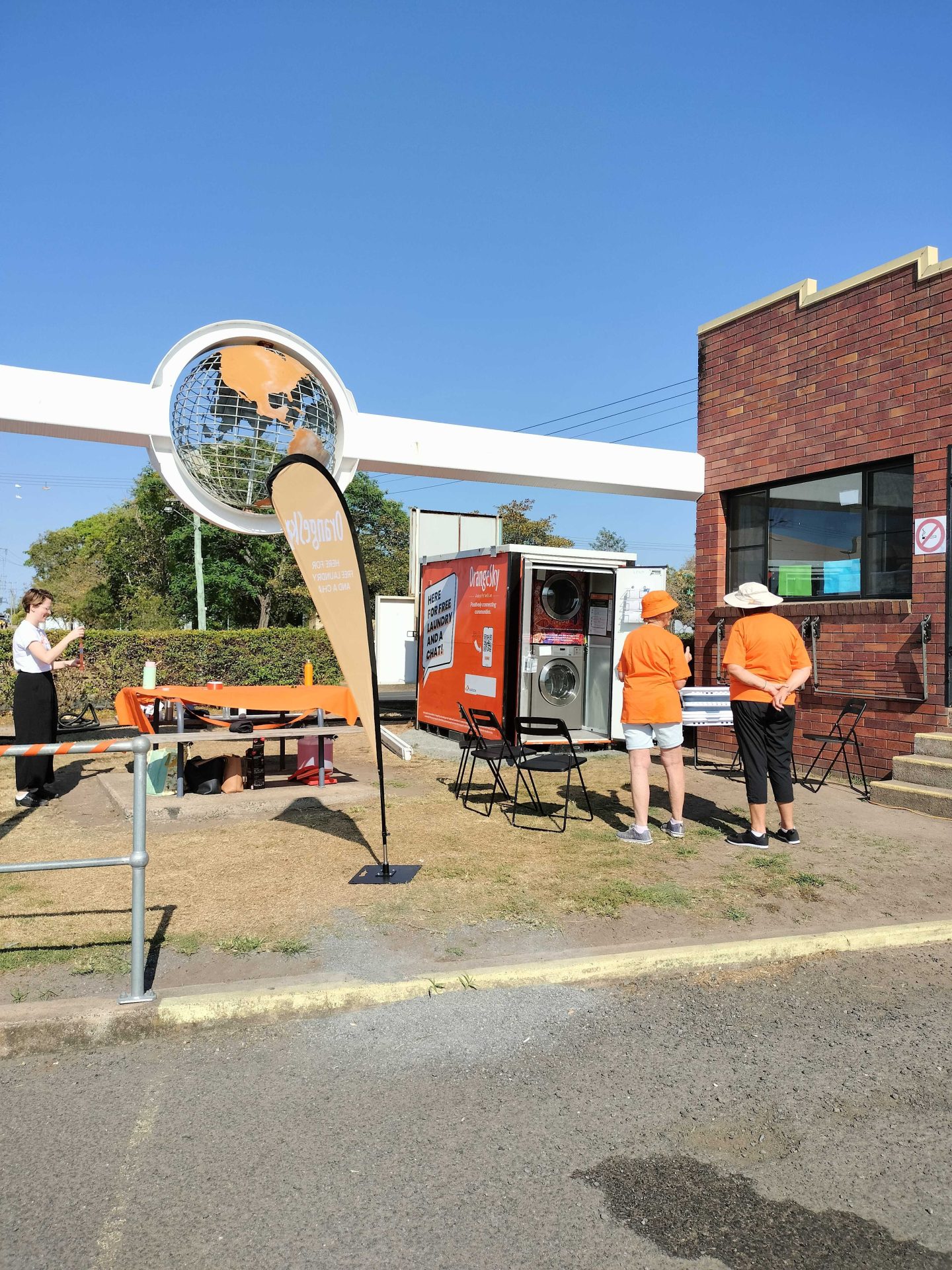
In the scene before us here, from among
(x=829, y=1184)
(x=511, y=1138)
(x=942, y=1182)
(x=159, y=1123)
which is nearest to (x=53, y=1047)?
(x=159, y=1123)

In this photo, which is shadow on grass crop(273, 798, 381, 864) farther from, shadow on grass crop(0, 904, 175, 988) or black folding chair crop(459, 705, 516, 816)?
shadow on grass crop(0, 904, 175, 988)

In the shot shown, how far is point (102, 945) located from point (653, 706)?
12.4 feet

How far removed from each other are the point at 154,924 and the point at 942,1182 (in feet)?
11.6

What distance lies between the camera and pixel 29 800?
7418 mm

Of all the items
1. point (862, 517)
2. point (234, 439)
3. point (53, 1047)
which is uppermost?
point (234, 439)

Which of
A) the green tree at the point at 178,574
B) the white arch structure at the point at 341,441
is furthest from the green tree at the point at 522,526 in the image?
the white arch structure at the point at 341,441

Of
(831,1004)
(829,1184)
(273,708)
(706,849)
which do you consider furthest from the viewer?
(273,708)

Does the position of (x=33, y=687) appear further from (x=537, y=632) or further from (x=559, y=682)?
(x=559, y=682)

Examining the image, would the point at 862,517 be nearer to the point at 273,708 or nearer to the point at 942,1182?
the point at 273,708

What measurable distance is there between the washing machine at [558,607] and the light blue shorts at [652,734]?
4457mm

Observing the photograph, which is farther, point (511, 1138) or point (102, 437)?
point (102, 437)

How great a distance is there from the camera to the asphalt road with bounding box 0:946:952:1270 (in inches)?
87.0

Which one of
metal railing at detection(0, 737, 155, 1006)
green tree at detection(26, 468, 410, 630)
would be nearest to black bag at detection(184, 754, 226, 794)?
metal railing at detection(0, 737, 155, 1006)

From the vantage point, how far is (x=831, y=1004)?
3.66 meters
